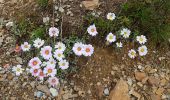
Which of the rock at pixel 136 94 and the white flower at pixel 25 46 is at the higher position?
the white flower at pixel 25 46

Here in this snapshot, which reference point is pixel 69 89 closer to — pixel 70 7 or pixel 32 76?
pixel 32 76

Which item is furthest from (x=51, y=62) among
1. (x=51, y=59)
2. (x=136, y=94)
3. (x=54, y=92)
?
(x=136, y=94)

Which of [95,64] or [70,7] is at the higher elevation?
[70,7]

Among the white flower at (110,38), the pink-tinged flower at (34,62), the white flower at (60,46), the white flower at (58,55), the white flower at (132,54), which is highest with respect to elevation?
the white flower at (110,38)

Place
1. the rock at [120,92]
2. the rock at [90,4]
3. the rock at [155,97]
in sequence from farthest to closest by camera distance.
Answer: the rock at [90,4] < the rock at [155,97] < the rock at [120,92]

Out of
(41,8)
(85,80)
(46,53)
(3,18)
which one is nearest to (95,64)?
(85,80)

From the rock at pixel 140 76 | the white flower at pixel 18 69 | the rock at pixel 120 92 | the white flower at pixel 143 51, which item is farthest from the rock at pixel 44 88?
the white flower at pixel 143 51

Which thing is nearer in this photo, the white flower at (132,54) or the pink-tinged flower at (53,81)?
the pink-tinged flower at (53,81)

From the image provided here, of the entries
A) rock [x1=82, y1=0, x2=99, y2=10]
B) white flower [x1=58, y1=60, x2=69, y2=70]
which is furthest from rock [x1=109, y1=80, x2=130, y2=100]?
rock [x1=82, y1=0, x2=99, y2=10]

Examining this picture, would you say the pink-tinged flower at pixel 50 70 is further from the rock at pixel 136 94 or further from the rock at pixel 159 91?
the rock at pixel 159 91
